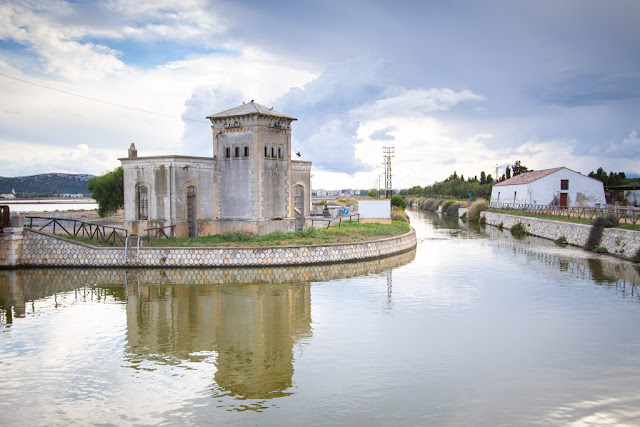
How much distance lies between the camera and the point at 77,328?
1405 centimetres

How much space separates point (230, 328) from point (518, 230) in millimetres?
32330

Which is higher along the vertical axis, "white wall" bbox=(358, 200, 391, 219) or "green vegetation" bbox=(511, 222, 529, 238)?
"white wall" bbox=(358, 200, 391, 219)

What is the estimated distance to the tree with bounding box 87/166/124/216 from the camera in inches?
1487

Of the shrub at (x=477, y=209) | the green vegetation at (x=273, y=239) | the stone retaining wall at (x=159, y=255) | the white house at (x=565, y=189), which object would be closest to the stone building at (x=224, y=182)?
the green vegetation at (x=273, y=239)

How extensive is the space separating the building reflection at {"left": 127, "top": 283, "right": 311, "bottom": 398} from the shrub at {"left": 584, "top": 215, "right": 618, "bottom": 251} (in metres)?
17.9

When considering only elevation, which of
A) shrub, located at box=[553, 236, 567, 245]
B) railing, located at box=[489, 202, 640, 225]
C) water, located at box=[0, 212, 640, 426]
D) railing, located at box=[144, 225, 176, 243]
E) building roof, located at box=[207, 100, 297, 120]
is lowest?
water, located at box=[0, 212, 640, 426]

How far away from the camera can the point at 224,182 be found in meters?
26.7

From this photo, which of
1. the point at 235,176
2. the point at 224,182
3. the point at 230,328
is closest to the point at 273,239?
the point at 235,176

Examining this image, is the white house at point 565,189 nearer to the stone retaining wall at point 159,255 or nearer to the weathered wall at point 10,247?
the stone retaining wall at point 159,255

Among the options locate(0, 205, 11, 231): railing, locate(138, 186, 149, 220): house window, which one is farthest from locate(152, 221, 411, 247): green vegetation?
locate(0, 205, 11, 231): railing

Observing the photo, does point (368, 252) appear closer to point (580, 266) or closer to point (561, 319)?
point (580, 266)

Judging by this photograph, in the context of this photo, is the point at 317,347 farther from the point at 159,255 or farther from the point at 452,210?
the point at 452,210

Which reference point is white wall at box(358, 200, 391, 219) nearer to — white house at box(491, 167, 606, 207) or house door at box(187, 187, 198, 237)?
house door at box(187, 187, 198, 237)

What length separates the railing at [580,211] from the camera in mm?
29444
